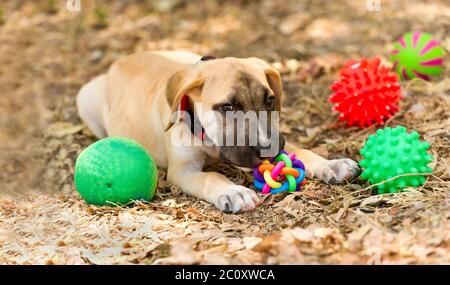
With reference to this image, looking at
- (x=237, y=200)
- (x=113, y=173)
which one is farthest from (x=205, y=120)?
(x=113, y=173)

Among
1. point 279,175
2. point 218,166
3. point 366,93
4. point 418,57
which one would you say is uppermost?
point 418,57

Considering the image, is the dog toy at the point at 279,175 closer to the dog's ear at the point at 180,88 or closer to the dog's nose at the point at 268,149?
the dog's nose at the point at 268,149

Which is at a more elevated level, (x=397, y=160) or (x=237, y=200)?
(x=397, y=160)

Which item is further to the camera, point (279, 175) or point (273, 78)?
point (273, 78)

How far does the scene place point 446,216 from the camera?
4.34 m

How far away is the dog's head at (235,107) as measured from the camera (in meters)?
5.08

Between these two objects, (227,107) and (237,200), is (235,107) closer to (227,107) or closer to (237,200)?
(227,107)

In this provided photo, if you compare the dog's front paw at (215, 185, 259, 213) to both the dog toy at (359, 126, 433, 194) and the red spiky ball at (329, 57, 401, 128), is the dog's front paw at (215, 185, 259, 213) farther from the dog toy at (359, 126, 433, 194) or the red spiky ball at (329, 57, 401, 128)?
the red spiky ball at (329, 57, 401, 128)

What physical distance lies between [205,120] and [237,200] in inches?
26.1

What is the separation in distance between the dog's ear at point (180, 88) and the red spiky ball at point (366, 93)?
67.3 inches

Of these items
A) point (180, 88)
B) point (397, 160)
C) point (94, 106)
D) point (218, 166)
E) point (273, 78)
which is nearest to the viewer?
point (397, 160)

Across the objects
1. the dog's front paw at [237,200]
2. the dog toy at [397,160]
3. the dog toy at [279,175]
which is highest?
the dog toy at [397,160]

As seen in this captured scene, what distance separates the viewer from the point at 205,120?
5258 mm

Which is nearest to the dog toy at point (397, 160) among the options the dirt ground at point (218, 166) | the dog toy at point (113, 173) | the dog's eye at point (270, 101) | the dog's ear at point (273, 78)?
the dirt ground at point (218, 166)
